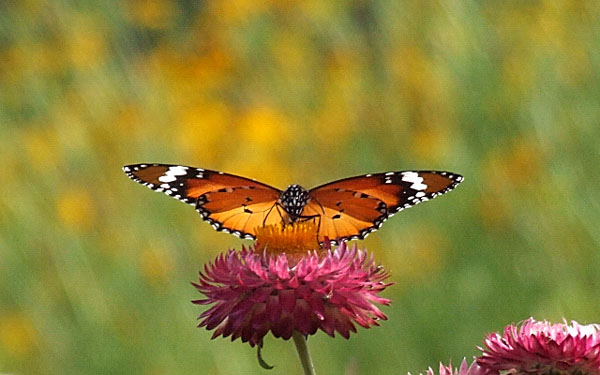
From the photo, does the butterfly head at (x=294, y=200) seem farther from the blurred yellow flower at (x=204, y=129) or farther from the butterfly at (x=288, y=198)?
the blurred yellow flower at (x=204, y=129)

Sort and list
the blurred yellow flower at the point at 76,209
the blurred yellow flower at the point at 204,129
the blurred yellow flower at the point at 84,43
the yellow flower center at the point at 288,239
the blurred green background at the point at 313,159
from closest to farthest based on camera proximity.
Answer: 1. the yellow flower center at the point at 288,239
2. the blurred green background at the point at 313,159
3. the blurred yellow flower at the point at 84,43
4. the blurred yellow flower at the point at 76,209
5. the blurred yellow flower at the point at 204,129

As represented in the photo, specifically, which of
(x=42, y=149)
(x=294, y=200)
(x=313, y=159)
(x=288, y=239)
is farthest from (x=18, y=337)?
(x=288, y=239)

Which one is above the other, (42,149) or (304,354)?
(42,149)

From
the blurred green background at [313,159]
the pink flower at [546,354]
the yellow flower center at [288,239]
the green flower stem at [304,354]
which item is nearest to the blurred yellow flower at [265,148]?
the blurred green background at [313,159]

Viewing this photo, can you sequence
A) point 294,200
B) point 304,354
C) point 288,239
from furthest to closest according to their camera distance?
point 294,200
point 288,239
point 304,354

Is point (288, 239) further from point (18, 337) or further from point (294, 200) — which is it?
point (18, 337)

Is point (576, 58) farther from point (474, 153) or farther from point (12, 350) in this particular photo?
point (12, 350)

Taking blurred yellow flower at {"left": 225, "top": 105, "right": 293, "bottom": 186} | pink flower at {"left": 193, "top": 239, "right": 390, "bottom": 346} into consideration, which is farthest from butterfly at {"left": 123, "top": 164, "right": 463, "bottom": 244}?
blurred yellow flower at {"left": 225, "top": 105, "right": 293, "bottom": 186}
